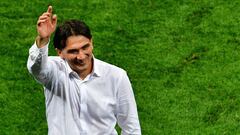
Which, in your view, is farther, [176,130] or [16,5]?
[16,5]

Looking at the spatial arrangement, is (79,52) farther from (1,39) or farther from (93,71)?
(1,39)

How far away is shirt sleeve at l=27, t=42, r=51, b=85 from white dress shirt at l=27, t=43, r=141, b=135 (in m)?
0.01

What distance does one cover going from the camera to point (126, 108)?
4.64m

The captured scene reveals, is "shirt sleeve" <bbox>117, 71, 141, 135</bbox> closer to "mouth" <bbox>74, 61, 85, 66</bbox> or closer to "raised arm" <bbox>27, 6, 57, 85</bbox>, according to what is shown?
"mouth" <bbox>74, 61, 85, 66</bbox>

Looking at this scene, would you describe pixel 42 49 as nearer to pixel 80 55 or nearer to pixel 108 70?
pixel 80 55

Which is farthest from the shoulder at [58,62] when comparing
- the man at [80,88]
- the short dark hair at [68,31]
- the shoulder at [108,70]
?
the shoulder at [108,70]

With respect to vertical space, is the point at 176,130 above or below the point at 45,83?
below

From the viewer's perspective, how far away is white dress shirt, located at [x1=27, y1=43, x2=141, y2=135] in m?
4.52

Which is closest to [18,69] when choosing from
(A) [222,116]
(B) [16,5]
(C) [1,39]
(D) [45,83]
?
(C) [1,39]

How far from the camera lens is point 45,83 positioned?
4.51m

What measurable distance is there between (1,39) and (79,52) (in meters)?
5.95

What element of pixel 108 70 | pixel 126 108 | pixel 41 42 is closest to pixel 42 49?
pixel 41 42

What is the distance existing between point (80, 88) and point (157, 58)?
517 centimetres

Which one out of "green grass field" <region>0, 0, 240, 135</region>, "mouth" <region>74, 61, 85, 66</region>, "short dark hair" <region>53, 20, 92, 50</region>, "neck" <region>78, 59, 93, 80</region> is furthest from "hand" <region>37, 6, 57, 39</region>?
"green grass field" <region>0, 0, 240, 135</region>
